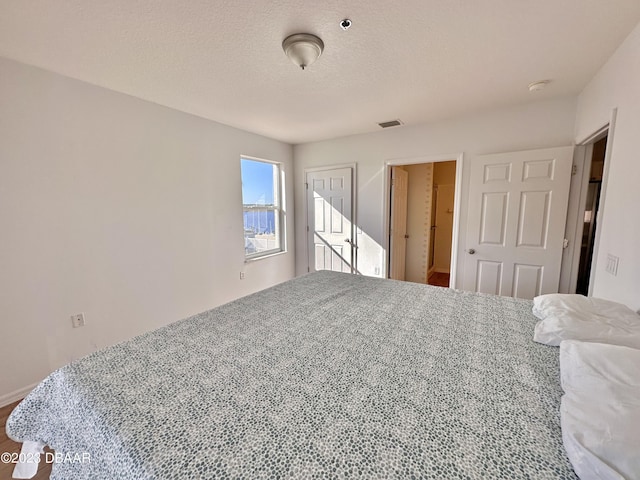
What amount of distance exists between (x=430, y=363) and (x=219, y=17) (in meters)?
1.94

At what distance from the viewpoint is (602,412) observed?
0.64m

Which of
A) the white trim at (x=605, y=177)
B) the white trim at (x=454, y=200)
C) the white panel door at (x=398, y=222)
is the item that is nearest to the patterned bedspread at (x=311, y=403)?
the white trim at (x=605, y=177)

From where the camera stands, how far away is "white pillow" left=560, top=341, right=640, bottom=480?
1.80 ft

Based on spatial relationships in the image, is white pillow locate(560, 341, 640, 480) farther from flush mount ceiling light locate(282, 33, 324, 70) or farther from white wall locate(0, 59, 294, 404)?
white wall locate(0, 59, 294, 404)

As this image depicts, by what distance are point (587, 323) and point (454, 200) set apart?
240cm

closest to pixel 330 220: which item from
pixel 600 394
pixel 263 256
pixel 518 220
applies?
pixel 263 256

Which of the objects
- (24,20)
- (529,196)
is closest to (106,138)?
(24,20)

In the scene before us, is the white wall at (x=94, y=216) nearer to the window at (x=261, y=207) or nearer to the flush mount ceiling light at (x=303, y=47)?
the window at (x=261, y=207)

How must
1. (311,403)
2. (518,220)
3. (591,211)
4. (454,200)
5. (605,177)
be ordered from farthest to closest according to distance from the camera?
(454,200)
(591,211)
(518,220)
(605,177)
(311,403)

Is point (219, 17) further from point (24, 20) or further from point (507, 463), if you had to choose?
point (507, 463)

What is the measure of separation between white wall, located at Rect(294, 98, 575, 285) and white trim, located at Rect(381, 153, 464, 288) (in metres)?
0.04

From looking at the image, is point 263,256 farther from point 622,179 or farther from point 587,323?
point 622,179

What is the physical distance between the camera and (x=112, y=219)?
2232 millimetres

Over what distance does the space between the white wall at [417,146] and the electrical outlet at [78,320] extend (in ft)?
8.95
